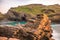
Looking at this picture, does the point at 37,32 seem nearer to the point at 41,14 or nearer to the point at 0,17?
the point at 41,14

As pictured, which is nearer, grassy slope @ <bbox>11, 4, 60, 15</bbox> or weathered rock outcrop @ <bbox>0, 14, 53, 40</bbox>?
weathered rock outcrop @ <bbox>0, 14, 53, 40</bbox>

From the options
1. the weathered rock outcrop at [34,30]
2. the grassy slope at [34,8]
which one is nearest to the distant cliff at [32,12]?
the grassy slope at [34,8]

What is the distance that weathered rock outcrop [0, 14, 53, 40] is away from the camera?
5.79m

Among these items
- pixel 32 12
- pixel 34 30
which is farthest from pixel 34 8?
pixel 34 30

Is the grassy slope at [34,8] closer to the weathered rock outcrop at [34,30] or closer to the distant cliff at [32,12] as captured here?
the distant cliff at [32,12]

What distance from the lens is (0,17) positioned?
20.2 ft

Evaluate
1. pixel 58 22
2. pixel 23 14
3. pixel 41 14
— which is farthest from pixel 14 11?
pixel 58 22

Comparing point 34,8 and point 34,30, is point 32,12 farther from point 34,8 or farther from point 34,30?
point 34,30

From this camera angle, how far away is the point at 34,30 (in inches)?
228

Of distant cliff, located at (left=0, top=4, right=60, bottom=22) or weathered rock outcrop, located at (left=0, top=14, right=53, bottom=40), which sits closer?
weathered rock outcrop, located at (left=0, top=14, right=53, bottom=40)

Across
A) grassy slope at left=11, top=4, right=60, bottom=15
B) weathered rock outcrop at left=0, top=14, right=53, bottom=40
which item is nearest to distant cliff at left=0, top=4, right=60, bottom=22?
grassy slope at left=11, top=4, right=60, bottom=15

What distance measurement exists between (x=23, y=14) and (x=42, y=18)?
46cm

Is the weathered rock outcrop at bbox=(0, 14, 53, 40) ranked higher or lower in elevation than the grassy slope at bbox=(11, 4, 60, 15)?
lower

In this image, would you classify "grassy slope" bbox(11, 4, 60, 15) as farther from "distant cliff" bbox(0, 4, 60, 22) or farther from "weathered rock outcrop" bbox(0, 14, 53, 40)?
"weathered rock outcrop" bbox(0, 14, 53, 40)
